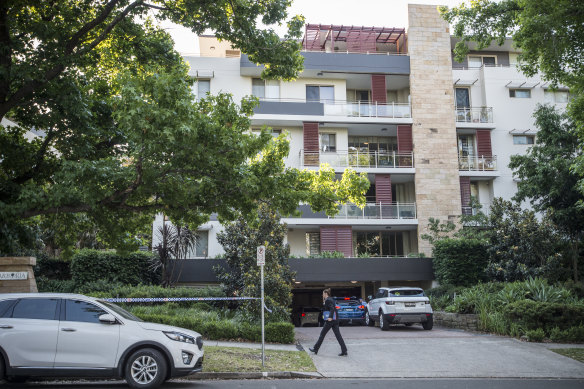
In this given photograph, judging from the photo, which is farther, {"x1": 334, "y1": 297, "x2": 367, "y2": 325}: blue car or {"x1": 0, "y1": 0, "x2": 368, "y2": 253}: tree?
{"x1": 334, "y1": 297, "x2": 367, "y2": 325}: blue car

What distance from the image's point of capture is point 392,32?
31766mm

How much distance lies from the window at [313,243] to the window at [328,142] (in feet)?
16.8

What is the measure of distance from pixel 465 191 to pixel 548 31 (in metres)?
17.6


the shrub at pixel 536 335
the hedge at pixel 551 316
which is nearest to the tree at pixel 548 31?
the hedge at pixel 551 316

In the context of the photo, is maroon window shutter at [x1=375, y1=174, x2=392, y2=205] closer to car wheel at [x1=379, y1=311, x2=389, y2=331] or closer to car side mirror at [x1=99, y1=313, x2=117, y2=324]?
car wheel at [x1=379, y1=311, x2=389, y2=331]

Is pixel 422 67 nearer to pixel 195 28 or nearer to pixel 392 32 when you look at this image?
pixel 392 32

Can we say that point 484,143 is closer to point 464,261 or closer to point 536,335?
point 464,261

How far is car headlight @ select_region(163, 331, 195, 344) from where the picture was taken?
340 inches

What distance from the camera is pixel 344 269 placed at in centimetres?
2638

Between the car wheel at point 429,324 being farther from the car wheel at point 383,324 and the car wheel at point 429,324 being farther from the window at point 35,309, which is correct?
the window at point 35,309

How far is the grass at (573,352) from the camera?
40.0 feet

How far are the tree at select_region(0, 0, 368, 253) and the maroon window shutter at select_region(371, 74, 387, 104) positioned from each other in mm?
19025

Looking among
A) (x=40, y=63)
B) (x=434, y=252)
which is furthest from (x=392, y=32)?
(x=40, y=63)

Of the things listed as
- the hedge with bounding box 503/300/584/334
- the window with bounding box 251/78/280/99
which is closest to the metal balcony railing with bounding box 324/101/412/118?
the window with bounding box 251/78/280/99
